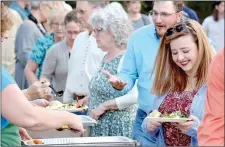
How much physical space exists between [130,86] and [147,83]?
0.19 meters

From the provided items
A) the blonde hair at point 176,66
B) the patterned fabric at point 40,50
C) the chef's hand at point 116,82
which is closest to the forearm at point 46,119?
the blonde hair at point 176,66

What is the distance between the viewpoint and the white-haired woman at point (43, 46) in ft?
28.3

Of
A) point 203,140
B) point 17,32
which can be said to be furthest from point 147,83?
point 17,32

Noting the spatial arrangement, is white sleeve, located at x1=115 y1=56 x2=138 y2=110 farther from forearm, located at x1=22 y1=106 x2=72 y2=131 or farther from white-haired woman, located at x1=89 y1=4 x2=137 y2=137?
forearm, located at x1=22 y1=106 x2=72 y2=131

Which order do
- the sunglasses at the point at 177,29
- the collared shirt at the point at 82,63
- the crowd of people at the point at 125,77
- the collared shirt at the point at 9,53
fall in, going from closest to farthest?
the crowd of people at the point at 125,77
the sunglasses at the point at 177,29
the collared shirt at the point at 82,63
the collared shirt at the point at 9,53

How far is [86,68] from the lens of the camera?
7293 millimetres

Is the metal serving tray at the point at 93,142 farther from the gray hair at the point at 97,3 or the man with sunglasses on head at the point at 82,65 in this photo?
the gray hair at the point at 97,3

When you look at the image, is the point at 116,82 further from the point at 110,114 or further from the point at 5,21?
the point at 5,21

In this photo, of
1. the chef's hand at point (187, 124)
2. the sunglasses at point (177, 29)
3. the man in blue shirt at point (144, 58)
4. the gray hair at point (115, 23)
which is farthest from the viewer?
the gray hair at point (115, 23)

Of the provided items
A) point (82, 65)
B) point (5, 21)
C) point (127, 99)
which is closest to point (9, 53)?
point (82, 65)

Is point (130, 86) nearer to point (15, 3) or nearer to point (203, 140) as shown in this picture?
point (203, 140)

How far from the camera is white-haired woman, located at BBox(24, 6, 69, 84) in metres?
8.64

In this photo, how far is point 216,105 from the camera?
145 inches

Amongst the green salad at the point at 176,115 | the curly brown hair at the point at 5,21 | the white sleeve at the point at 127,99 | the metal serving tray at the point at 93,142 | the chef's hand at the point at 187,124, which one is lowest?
the white sleeve at the point at 127,99
